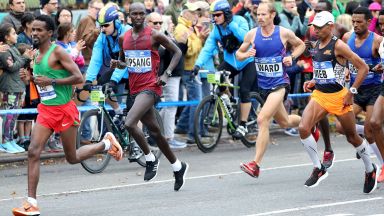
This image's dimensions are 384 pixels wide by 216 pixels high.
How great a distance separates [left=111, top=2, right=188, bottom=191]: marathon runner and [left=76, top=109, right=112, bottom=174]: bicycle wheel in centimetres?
170

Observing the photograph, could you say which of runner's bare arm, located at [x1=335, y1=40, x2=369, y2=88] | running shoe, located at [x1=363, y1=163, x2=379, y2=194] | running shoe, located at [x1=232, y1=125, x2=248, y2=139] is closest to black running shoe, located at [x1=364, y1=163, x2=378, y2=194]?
running shoe, located at [x1=363, y1=163, x2=379, y2=194]

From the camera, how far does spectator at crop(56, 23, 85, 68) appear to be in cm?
1546

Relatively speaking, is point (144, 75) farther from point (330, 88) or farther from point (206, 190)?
point (330, 88)

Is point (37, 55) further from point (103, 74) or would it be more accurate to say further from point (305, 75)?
point (305, 75)

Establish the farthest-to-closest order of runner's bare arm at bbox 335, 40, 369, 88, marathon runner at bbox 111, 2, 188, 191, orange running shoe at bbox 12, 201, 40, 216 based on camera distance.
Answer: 1. marathon runner at bbox 111, 2, 188, 191
2. runner's bare arm at bbox 335, 40, 369, 88
3. orange running shoe at bbox 12, 201, 40, 216

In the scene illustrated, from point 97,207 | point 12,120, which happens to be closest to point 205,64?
point 12,120

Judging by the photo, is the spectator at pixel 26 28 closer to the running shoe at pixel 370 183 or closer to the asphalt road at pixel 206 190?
the asphalt road at pixel 206 190

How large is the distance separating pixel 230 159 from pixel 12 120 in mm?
3234

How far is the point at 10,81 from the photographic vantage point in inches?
613

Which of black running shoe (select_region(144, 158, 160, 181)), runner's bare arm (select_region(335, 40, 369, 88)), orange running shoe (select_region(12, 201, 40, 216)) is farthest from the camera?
black running shoe (select_region(144, 158, 160, 181))

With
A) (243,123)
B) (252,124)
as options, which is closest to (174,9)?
(252,124)

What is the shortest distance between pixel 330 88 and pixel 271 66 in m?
1.36

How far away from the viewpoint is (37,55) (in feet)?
36.3

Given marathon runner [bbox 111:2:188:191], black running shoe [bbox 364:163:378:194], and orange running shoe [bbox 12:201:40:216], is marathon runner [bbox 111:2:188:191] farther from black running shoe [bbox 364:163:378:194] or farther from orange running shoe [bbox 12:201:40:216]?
orange running shoe [bbox 12:201:40:216]
